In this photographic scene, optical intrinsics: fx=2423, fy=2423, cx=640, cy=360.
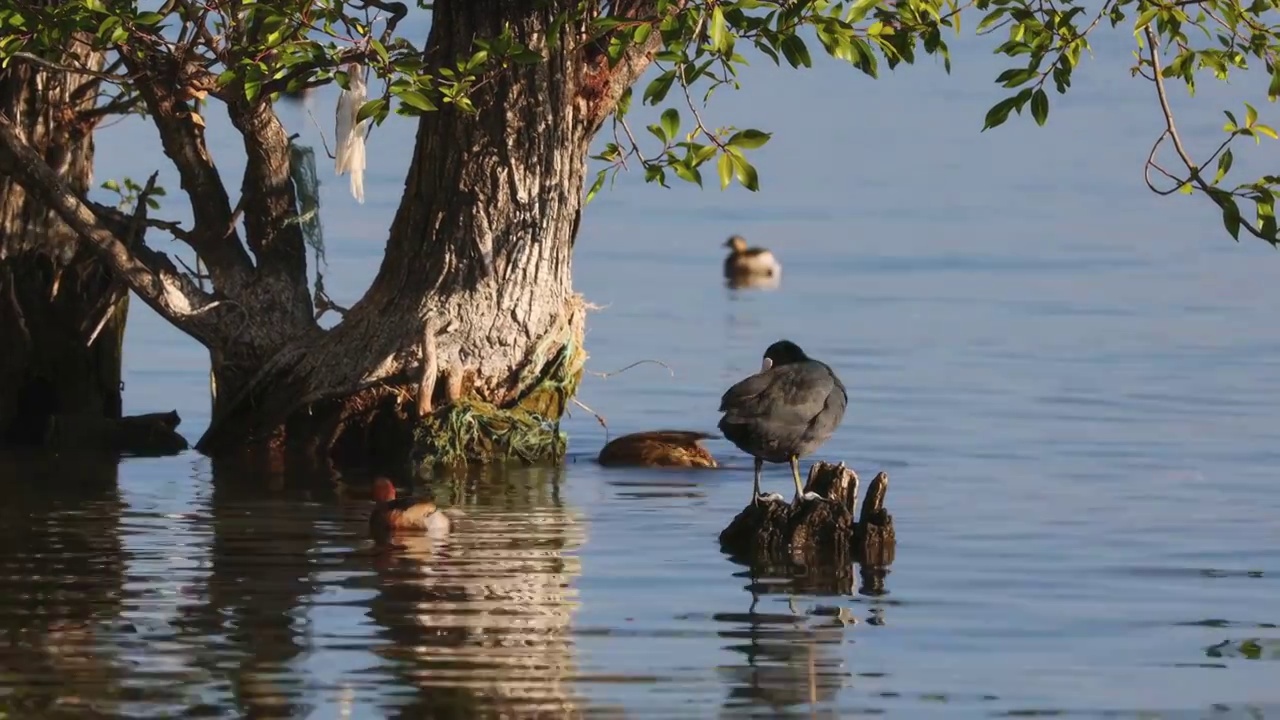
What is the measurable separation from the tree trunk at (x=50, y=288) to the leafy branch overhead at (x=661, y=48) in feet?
1.67

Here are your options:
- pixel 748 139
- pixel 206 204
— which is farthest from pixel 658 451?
pixel 748 139

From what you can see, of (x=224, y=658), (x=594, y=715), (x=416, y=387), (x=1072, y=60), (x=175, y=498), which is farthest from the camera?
(x=416, y=387)

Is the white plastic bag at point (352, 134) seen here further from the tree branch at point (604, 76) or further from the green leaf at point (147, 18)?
the green leaf at point (147, 18)

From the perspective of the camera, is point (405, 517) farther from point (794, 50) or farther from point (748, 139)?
point (794, 50)

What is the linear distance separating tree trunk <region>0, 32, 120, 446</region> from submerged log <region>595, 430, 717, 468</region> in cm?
354

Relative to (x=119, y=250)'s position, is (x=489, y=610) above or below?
below

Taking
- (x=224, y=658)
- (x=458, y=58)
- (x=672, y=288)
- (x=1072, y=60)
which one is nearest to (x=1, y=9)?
(x=458, y=58)

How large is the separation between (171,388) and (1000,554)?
871 cm

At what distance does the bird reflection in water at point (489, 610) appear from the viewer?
9.70m

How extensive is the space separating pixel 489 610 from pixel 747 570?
1.73 metres

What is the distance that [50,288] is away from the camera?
16531 millimetres

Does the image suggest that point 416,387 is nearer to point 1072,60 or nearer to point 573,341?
point 573,341

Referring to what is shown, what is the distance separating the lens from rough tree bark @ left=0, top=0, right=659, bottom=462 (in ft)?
49.9

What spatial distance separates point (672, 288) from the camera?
2630cm
